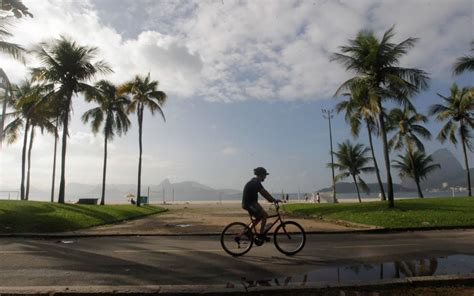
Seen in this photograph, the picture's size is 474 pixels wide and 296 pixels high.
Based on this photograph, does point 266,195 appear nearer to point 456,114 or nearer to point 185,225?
point 185,225

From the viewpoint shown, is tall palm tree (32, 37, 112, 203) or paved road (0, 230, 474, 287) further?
tall palm tree (32, 37, 112, 203)

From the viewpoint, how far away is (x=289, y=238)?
8164 millimetres

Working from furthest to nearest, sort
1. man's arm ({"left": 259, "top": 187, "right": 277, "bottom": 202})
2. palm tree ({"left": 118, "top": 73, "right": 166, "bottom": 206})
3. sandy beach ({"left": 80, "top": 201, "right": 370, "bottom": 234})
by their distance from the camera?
1. palm tree ({"left": 118, "top": 73, "right": 166, "bottom": 206})
2. sandy beach ({"left": 80, "top": 201, "right": 370, "bottom": 234})
3. man's arm ({"left": 259, "top": 187, "right": 277, "bottom": 202})

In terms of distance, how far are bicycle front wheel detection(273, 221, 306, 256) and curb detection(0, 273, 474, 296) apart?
2.78 m

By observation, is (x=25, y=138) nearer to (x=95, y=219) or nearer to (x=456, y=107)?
(x=95, y=219)

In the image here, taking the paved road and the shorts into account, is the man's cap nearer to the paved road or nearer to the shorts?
the shorts

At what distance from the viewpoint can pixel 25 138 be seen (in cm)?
3166

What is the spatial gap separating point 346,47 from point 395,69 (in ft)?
9.79

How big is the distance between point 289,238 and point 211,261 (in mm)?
1910

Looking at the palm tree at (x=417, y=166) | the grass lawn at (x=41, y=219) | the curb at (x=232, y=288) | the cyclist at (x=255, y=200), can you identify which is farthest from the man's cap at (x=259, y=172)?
the palm tree at (x=417, y=166)

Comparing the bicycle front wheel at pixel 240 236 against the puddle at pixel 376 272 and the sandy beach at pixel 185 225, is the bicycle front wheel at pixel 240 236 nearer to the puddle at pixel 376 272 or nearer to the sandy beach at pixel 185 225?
the puddle at pixel 376 272

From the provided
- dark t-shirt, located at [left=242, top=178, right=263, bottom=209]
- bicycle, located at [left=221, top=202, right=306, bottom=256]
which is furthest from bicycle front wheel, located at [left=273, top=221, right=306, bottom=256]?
dark t-shirt, located at [left=242, top=178, right=263, bottom=209]

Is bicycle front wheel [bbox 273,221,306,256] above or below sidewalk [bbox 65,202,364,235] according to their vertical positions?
above

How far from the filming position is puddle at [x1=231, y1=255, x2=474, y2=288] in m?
5.68
